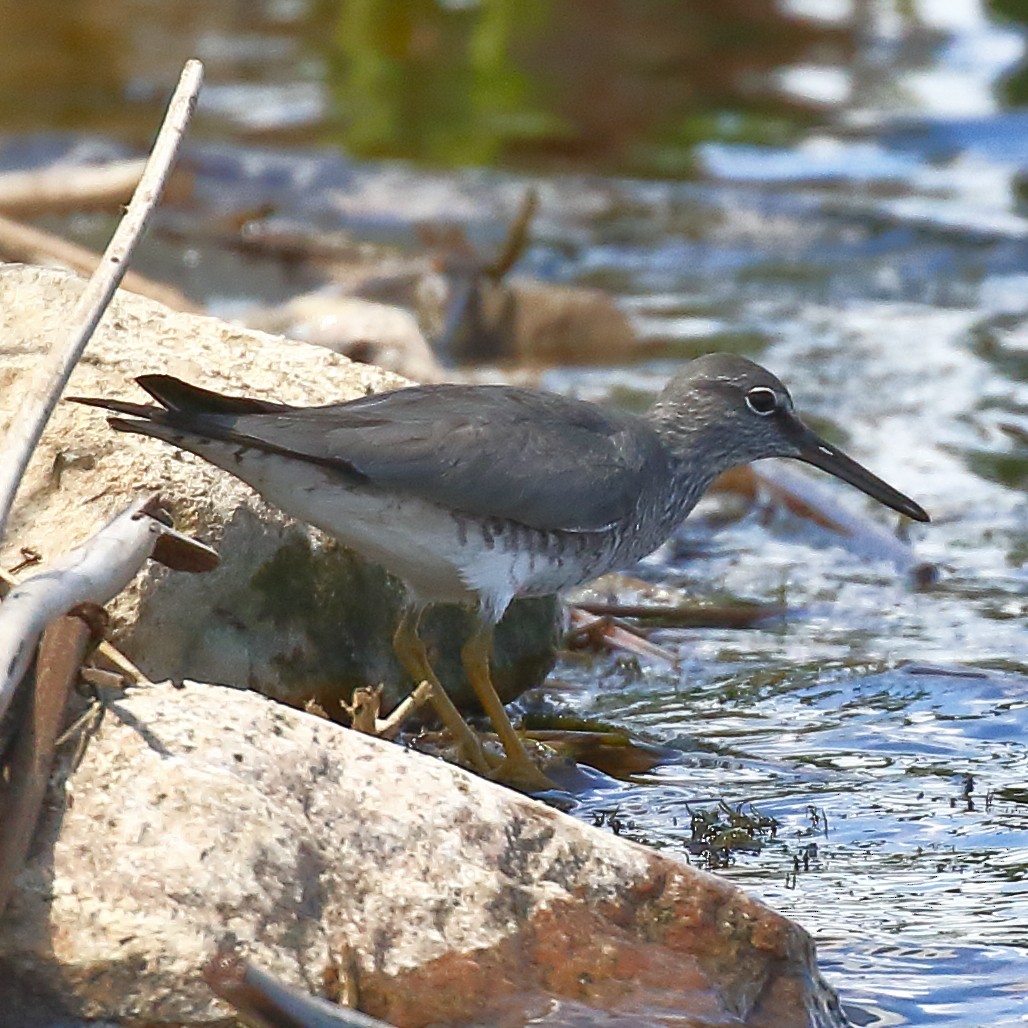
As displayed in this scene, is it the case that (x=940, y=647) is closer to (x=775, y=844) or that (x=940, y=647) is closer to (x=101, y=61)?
(x=775, y=844)

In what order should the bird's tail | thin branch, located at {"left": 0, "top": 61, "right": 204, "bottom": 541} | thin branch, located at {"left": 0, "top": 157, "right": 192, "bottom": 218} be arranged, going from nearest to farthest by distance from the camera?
thin branch, located at {"left": 0, "top": 61, "right": 204, "bottom": 541} < the bird's tail < thin branch, located at {"left": 0, "top": 157, "right": 192, "bottom": 218}

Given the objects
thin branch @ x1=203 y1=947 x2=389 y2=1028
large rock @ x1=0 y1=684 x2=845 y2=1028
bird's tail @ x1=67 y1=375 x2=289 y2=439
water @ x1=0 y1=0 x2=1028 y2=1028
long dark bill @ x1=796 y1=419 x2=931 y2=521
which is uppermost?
bird's tail @ x1=67 y1=375 x2=289 y2=439

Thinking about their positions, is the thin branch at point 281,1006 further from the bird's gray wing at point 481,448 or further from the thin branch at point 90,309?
the bird's gray wing at point 481,448

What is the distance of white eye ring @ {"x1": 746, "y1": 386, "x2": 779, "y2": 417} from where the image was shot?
6035 millimetres

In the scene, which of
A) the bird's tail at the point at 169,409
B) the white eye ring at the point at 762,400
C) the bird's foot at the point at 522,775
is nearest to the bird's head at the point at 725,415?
the white eye ring at the point at 762,400

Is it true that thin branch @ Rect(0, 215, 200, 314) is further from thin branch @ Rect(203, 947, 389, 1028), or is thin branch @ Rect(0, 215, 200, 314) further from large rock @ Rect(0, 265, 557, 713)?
thin branch @ Rect(203, 947, 389, 1028)

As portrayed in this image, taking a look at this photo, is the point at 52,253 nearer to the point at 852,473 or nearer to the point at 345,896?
the point at 852,473

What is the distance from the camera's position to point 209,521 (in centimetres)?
504

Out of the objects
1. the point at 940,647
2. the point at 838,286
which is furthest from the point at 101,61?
the point at 940,647

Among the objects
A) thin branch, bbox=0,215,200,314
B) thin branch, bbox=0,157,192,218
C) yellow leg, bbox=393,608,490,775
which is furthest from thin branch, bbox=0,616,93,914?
thin branch, bbox=0,157,192,218

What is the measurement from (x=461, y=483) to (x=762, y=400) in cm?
133

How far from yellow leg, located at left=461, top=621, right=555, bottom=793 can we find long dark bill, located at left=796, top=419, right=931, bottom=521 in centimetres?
138

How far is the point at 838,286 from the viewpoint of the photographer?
40.1 feet

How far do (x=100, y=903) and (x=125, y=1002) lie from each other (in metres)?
0.17
